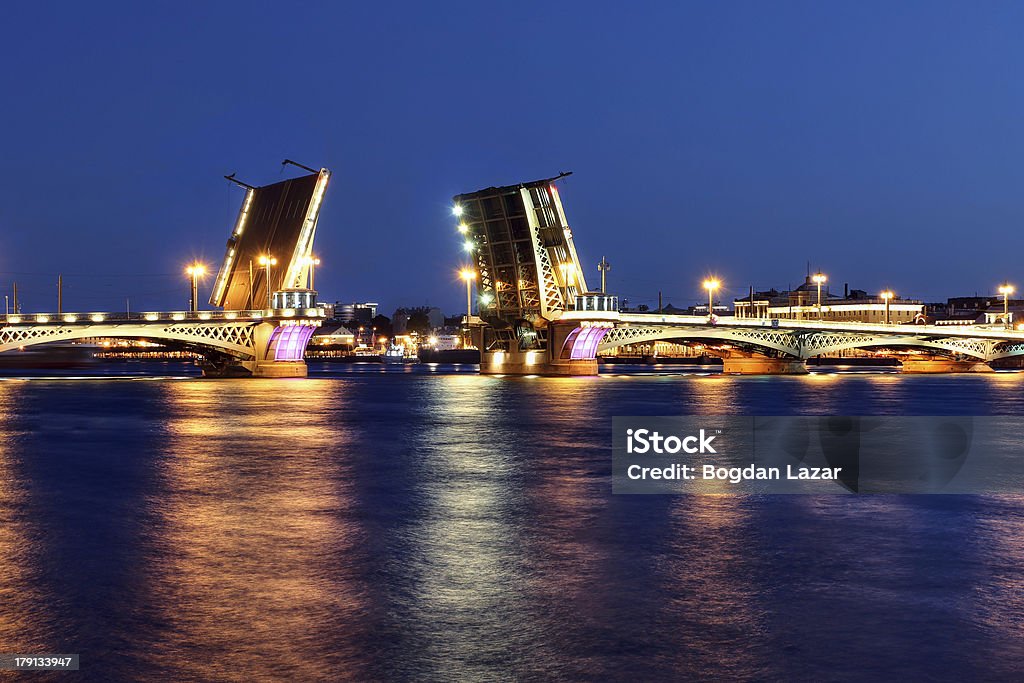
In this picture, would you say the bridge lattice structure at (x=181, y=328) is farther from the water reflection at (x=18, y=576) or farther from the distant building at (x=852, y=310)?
the distant building at (x=852, y=310)

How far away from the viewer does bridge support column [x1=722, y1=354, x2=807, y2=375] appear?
334 feet

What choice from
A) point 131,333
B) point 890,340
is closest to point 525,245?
point 131,333

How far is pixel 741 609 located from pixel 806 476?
9746 mm

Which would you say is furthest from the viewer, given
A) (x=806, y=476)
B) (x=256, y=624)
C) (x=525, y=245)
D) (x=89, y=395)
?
(x=525, y=245)

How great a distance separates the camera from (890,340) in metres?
104

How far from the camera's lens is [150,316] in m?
79.5

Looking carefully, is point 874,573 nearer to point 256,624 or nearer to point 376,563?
point 376,563

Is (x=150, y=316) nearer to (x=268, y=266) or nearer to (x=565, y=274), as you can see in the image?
(x=268, y=266)

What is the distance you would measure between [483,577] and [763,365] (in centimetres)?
9894

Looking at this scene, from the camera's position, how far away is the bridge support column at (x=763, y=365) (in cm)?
10181

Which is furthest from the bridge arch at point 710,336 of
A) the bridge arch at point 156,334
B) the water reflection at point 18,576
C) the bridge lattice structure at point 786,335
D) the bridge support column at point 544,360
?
the water reflection at point 18,576

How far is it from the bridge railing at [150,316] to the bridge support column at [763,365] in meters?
44.1

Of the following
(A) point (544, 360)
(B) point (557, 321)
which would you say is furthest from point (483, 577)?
(A) point (544, 360)

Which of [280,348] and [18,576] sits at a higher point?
[280,348]
